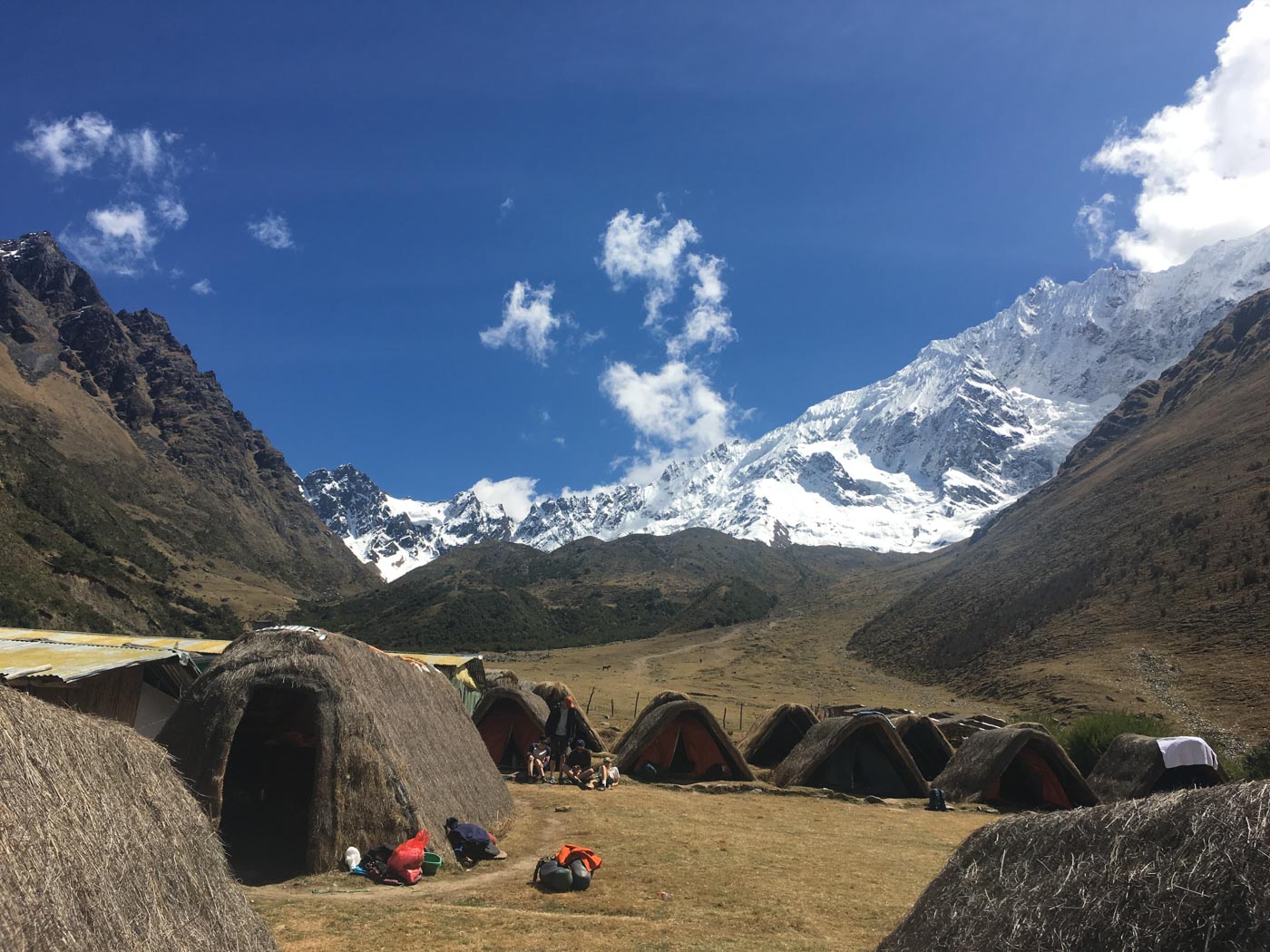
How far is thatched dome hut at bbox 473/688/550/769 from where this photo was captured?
81.1ft

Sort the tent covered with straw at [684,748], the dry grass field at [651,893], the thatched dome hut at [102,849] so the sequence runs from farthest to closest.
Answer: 1. the tent covered with straw at [684,748]
2. the dry grass field at [651,893]
3. the thatched dome hut at [102,849]

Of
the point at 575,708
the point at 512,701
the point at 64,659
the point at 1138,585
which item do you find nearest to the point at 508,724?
the point at 512,701

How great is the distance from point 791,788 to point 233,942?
17.6m

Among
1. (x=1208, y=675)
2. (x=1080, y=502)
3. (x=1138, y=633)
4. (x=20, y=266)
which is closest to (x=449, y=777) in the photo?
(x=1208, y=675)

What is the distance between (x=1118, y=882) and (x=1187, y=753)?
68.7ft

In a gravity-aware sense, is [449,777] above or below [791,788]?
above

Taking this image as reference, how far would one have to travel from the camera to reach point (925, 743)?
85.7ft

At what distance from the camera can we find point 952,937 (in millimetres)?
6086

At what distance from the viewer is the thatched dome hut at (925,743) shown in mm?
25734

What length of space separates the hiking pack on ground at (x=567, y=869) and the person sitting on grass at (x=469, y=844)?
1.07m

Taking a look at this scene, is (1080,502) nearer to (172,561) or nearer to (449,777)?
(449,777)

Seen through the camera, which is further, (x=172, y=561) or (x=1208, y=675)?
(x=172, y=561)

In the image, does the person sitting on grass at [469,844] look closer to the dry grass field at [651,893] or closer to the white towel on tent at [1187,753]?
the dry grass field at [651,893]

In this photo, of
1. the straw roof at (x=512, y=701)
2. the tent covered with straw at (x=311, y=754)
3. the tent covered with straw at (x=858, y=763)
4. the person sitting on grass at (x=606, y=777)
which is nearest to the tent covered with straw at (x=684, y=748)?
the tent covered with straw at (x=858, y=763)
